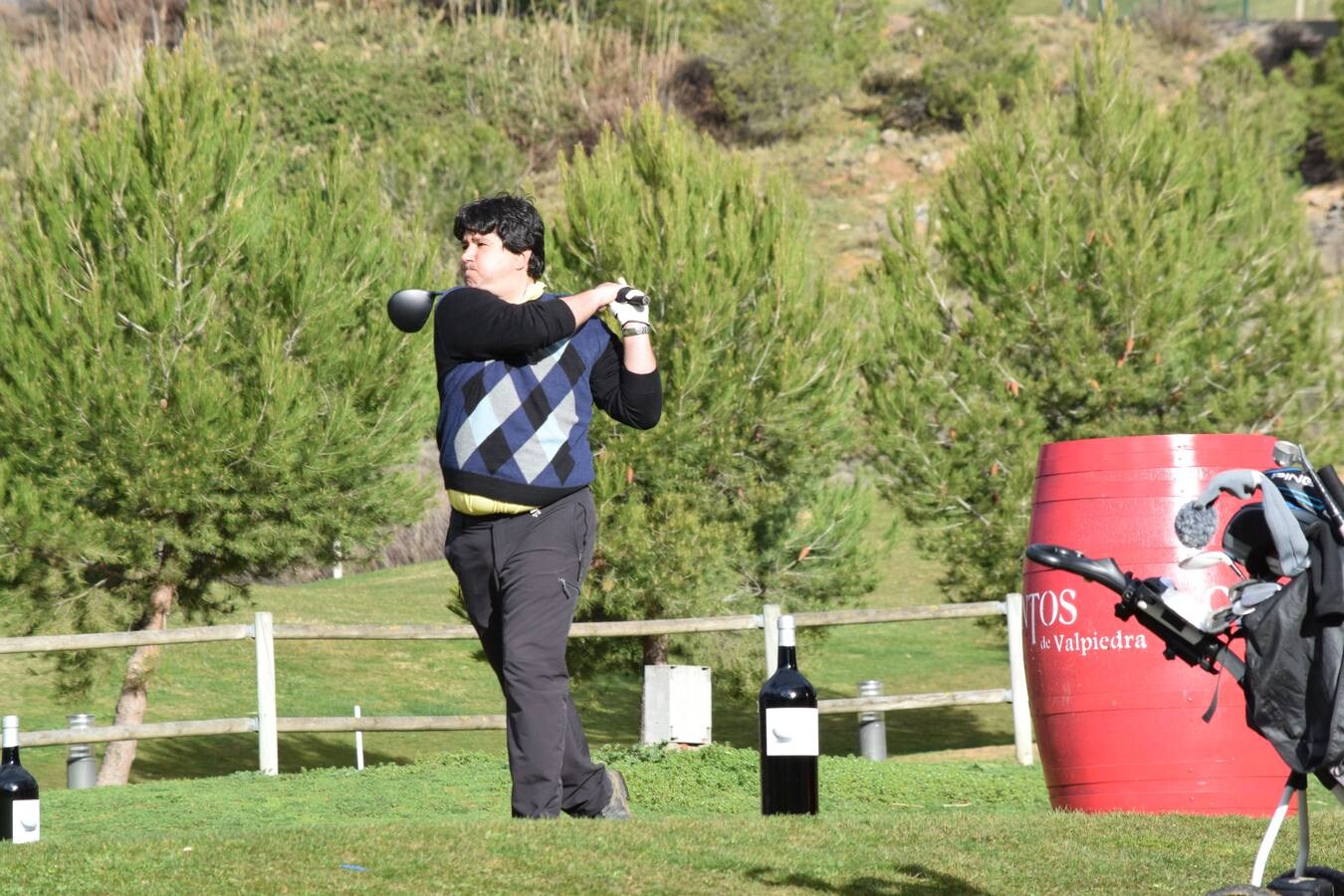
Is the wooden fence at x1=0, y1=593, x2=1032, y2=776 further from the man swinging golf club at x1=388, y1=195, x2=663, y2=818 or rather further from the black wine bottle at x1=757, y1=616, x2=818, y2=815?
the man swinging golf club at x1=388, y1=195, x2=663, y2=818

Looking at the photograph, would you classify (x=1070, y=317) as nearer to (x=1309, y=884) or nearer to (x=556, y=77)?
(x=1309, y=884)

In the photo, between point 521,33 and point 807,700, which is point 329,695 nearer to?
point 807,700

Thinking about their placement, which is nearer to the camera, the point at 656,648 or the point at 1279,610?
the point at 1279,610

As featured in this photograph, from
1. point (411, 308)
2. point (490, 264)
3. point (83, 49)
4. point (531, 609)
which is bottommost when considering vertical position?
point (531, 609)

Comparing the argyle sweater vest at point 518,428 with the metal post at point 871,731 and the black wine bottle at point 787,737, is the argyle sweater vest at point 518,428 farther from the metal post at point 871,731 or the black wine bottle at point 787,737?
the metal post at point 871,731

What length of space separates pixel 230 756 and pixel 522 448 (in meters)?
15.7

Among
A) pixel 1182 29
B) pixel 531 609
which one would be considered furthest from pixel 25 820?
pixel 1182 29

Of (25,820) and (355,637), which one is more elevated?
(25,820)

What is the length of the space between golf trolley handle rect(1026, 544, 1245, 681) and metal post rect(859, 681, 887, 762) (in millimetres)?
10354

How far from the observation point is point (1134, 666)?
6469mm

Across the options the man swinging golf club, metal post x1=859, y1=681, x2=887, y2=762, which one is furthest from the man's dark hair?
metal post x1=859, y1=681, x2=887, y2=762

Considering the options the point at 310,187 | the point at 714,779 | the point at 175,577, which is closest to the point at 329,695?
the point at 175,577

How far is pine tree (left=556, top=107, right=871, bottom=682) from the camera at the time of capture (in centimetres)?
1550

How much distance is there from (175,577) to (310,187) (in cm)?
366
